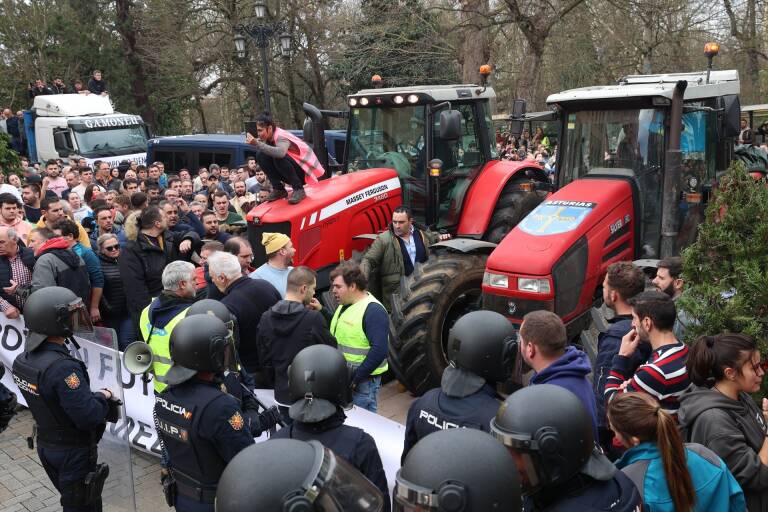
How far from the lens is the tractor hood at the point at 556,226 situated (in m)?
5.80

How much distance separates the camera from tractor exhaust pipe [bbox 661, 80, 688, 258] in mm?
5887

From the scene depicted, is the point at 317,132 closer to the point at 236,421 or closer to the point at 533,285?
the point at 533,285

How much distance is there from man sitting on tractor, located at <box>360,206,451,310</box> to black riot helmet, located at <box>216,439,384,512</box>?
4.82 metres

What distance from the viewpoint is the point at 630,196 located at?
623 cm

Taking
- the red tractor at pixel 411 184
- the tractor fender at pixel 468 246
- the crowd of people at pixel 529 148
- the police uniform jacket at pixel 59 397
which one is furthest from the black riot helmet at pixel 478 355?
the crowd of people at pixel 529 148

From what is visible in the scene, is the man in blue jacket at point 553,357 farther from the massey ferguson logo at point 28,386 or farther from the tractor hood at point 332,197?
the tractor hood at point 332,197

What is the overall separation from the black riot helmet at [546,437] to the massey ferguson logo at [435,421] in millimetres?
699

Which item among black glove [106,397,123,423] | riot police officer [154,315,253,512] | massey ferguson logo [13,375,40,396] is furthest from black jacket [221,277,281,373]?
riot police officer [154,315,253,512]

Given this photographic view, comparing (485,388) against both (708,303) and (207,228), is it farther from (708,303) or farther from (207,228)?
(207,228)

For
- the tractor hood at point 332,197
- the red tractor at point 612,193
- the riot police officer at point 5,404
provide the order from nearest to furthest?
the riot police officer at point 5,404
the red tractor at point 612,193
the tractor hood at point 332,197

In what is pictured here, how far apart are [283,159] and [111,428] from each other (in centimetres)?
317

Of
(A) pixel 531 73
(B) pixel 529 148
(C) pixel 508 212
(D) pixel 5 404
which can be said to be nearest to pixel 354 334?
(D) pixel 5 404

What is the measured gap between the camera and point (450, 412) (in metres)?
3.18

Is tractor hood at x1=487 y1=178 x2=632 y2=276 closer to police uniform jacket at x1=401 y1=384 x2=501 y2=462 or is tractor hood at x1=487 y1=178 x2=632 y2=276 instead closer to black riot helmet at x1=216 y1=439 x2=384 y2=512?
police uniform jacket at x1=401 y1=384 x2=501 y2=462
